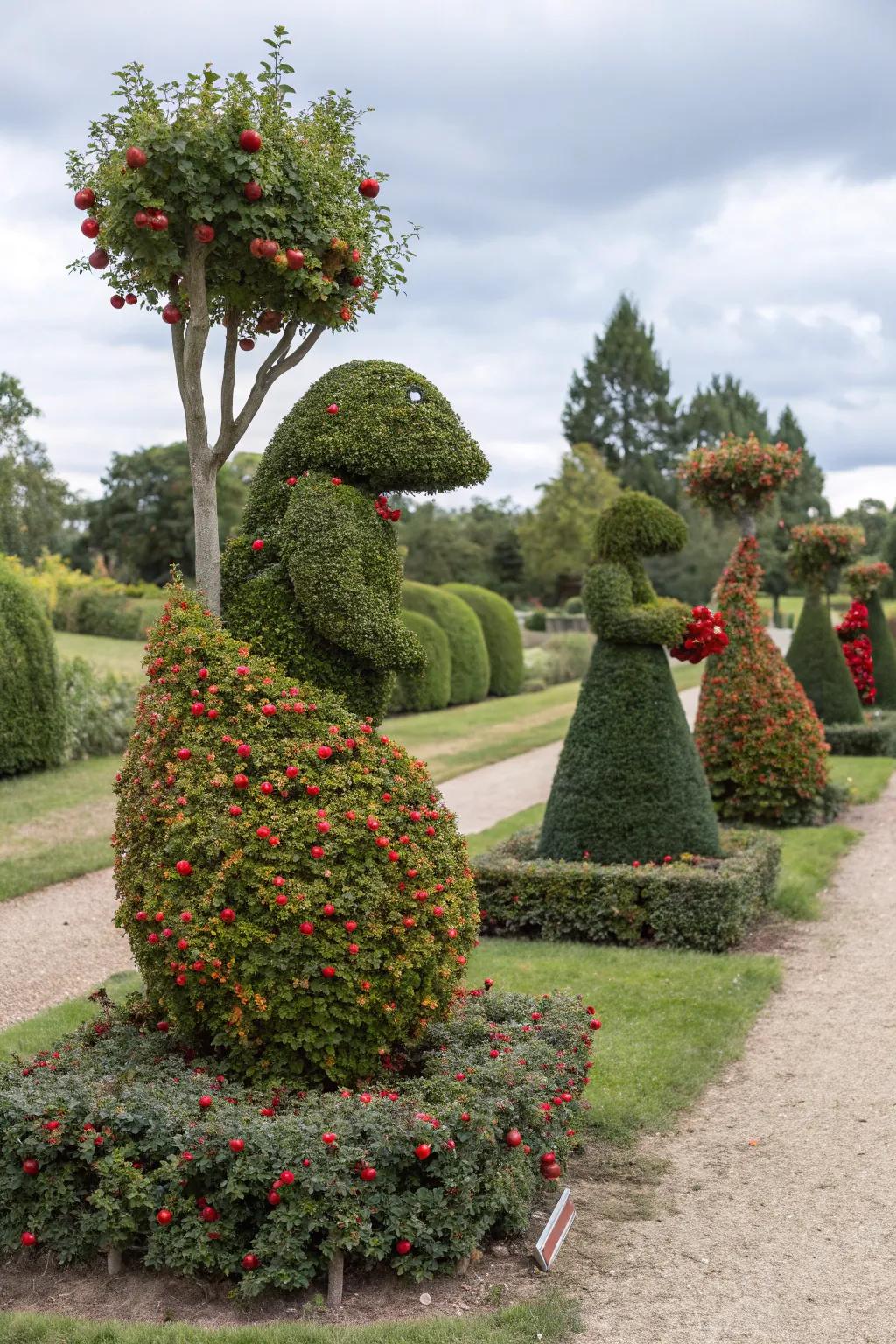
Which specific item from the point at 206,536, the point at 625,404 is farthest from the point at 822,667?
the point at 625,404

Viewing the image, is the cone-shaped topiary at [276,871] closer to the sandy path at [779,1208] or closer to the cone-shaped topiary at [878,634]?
the sandy path at [779,1208]

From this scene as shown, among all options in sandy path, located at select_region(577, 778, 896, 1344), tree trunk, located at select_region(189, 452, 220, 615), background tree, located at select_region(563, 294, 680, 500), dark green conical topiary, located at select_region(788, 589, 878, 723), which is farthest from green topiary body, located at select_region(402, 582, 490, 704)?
background tree, located at select_region(563, 294, 680, 500)

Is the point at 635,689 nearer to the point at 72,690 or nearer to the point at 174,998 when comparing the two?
the point at 174,998

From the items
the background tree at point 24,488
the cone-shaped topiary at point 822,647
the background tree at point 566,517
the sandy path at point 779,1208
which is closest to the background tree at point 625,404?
the background tree at point 566,517

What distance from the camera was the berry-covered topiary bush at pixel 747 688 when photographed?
11.5 meters

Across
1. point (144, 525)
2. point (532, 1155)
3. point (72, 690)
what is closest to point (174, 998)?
point (532, 1155)

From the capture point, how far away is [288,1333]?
11.9 ft

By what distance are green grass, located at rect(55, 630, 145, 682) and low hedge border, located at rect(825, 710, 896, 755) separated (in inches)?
453

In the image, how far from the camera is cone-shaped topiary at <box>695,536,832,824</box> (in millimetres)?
11594

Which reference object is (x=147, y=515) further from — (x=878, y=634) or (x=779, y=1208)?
(x=779, y=1208)

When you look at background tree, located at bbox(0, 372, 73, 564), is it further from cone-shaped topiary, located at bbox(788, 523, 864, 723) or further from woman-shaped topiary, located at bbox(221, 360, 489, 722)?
woman-shaped topiary, located at bbox(221, 360, 489, 722)

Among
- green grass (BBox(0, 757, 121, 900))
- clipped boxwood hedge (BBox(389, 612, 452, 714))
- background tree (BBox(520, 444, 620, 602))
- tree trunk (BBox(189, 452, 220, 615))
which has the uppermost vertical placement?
background tree (BBox(520, 444, 620, 602))

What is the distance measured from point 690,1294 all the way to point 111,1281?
1.93 m

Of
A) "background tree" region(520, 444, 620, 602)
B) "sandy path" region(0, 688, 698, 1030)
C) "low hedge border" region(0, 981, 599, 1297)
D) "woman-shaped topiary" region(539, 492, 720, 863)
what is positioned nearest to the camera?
"low hedge border" region(0, 981, 599, 1297)
